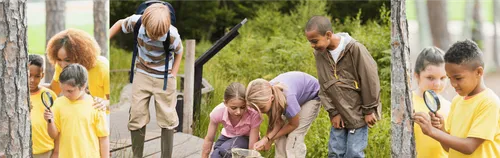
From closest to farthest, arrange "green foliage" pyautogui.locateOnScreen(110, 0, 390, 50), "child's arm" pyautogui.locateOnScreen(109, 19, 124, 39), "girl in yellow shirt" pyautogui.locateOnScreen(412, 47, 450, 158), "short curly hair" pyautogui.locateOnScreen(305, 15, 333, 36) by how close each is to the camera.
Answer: "short curly hair" pyautogui.locateOnScreen(305, 15, 333, 36)
"girl in yellow shirt" pyautogui.locateOnScreen(412, 47, 450, 158)
"child's arm" pyautogui.locateOnScreen(109, 19, 124, 39)
"green foliage" pyautogui.locateOnScreen(110, 0, 390, 50)

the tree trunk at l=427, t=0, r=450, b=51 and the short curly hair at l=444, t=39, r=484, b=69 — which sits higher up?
the tree trunk at l=427, t=0, r=450, b=51

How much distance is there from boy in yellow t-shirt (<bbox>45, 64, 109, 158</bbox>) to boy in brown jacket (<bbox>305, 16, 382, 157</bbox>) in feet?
5.27

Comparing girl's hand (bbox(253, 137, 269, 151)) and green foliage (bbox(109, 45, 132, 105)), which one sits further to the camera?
green foliage (bbox(109, 45, 132, 105))

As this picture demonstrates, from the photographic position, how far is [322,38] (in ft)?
18.4

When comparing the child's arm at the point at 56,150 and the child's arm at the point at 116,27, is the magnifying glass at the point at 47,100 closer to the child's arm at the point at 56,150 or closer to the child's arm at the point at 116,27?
the child's arm at the point at 56,150

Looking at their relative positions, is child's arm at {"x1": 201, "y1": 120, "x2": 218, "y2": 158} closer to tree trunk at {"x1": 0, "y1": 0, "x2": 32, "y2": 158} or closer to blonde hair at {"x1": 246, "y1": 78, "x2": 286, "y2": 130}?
blonde hair at {"x1": 246, "y1": 78, "x2": 286, "y2": 130}

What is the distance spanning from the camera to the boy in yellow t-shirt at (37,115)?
6.10 m

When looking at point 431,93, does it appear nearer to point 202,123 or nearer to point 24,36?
point 202,123

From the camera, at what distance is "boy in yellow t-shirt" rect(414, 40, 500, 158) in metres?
5.30

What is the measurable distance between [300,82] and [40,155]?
1919mm

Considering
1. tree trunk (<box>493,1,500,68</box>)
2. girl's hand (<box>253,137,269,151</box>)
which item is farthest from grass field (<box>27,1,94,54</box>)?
tree trunk (<box>493,1,500,68</box>)

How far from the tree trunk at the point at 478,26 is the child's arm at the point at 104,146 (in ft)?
8.75

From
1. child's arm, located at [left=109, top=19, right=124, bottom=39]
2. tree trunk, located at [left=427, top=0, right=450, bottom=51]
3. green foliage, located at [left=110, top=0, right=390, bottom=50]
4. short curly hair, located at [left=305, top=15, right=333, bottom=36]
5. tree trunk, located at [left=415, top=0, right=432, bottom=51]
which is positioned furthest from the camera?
green foliage, located at [left=110, top=0, right=390, bottom=50]

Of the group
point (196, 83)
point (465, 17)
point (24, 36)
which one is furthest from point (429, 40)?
point (24, 36)
